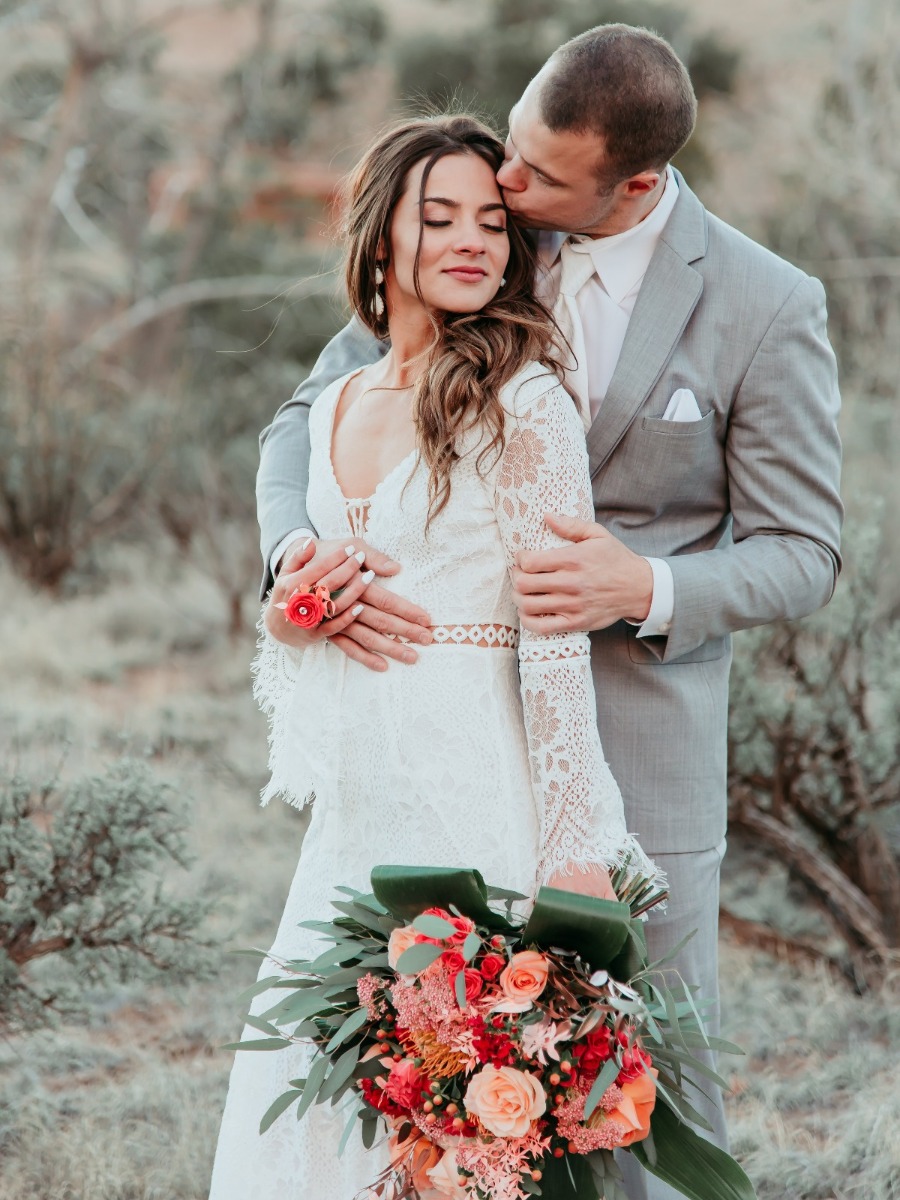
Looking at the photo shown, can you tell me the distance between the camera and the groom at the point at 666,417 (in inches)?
87.5

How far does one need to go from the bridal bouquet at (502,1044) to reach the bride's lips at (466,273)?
1014 millimetres

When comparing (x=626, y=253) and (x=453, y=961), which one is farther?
(x=626, y=253)

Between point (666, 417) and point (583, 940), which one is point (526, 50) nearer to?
point (666, 417)

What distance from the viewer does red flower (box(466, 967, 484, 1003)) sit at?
1766 millimetres

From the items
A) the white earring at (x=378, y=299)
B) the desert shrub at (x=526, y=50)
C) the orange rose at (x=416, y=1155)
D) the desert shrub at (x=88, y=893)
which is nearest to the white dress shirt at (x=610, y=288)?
the white earring at (x=378, y=299)

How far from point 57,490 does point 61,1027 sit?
552 centimetres

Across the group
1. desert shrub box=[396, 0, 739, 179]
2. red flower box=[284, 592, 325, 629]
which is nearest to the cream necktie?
red flower box=[284, 592, 325, 629]

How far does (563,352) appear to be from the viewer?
7.37ft

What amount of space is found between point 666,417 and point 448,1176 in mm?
1274

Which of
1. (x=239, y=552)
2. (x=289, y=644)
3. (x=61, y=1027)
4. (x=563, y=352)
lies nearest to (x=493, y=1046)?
(x=289, y=644)

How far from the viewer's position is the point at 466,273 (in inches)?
87.0

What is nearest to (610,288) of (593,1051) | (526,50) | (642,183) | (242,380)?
(642,183)

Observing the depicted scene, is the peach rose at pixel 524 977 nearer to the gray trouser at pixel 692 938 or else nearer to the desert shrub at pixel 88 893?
the gray trouser at pixel 692 938

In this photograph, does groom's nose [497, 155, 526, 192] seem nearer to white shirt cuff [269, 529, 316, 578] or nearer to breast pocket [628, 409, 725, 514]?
breast pocket [628, 409, 725, 514]
